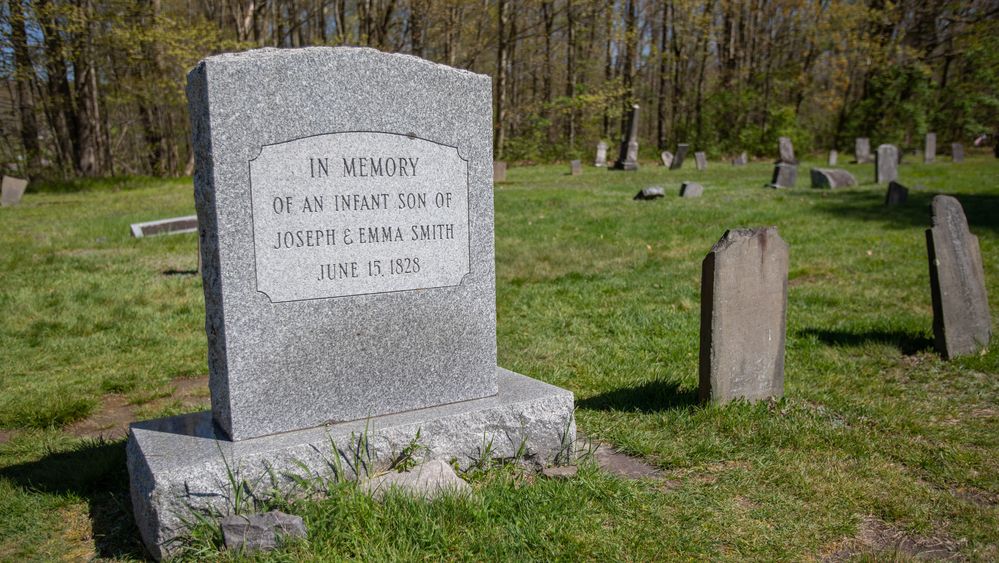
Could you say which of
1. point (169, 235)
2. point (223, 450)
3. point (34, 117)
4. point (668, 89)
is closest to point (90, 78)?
point (34, 117)

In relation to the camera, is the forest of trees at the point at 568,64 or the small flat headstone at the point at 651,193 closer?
the small flat headstone at the point at 651,193

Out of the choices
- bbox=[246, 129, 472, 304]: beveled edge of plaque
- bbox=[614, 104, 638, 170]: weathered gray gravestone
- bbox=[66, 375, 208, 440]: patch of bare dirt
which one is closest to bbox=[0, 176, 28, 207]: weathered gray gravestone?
bbox=[66, 375, 208, 440]: patch of bare dirt

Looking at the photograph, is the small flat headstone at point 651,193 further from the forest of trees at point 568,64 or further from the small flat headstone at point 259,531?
the small flat headstone at point 259,531

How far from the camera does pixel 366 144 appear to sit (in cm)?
358

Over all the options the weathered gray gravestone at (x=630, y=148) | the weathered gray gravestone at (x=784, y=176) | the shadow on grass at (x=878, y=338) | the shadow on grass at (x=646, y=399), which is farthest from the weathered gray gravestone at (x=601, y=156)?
the shadow on grass at (x=646, y=399)

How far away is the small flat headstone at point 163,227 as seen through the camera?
40.5ft

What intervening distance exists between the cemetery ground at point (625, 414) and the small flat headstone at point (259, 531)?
0.07m

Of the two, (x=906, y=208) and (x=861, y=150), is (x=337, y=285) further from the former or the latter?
(x=861, y=150)

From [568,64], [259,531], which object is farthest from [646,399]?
[568,64]

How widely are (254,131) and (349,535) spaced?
180cm

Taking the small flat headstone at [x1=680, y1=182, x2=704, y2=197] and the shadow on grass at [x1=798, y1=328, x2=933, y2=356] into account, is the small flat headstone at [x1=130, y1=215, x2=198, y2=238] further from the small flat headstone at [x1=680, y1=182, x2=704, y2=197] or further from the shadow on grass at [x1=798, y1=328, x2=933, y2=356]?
the small flat headstone at [x1=680, y1=182, x2=704, y2=197]

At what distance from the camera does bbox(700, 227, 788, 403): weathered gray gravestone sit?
4.38m

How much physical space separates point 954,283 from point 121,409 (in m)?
6.17

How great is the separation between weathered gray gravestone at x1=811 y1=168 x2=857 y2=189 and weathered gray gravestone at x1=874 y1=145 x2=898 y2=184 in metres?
0.76
